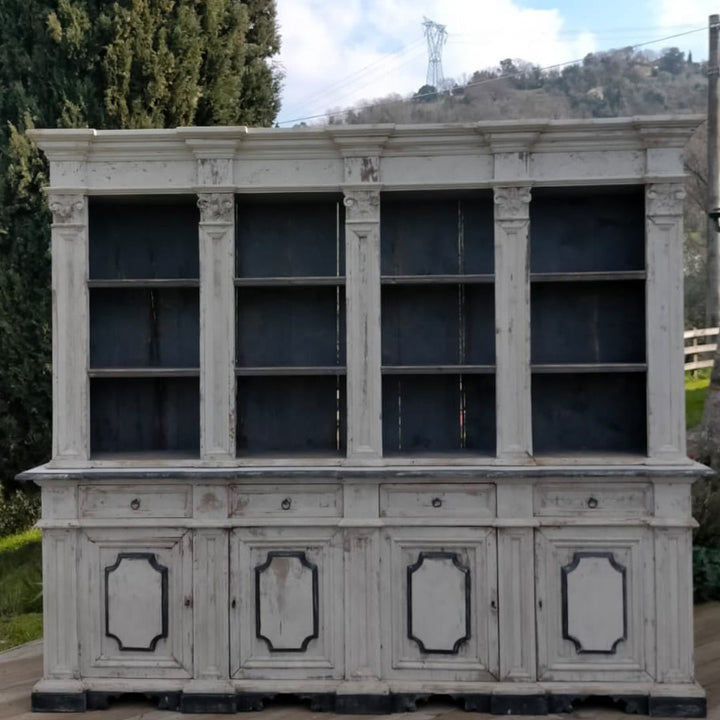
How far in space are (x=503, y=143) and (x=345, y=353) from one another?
3.94 ft

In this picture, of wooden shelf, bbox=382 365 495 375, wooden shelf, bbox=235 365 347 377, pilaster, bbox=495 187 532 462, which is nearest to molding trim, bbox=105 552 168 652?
wooden shelf, bbox=235 365 347 377

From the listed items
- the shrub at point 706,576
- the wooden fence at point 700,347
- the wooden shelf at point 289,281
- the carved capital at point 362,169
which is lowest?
the shrub at point 706,576

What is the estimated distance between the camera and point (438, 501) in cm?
377

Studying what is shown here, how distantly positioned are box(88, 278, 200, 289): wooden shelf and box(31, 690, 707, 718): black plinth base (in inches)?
68.7

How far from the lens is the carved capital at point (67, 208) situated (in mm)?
3814

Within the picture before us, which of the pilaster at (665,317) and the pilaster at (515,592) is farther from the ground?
the pilaster at (665,317)

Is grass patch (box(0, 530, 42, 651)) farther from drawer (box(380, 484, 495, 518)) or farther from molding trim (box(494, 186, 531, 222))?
molding trim (box(494, 186, 531, 222))

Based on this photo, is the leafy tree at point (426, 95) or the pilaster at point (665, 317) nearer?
the pilaster at point (665, 317)

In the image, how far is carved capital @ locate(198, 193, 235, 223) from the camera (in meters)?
3.80

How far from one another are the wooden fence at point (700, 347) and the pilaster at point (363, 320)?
791 cm

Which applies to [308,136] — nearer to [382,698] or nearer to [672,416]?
[672,416]

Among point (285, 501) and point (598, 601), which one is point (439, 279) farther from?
point (598, 601)

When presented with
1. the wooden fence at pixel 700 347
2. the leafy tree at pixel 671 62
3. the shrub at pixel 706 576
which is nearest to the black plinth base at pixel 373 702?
the shrub at pixel 706 576

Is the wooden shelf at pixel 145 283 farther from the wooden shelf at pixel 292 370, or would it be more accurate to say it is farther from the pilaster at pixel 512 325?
the pilaster at pixel 512 325
